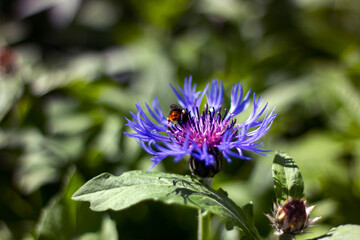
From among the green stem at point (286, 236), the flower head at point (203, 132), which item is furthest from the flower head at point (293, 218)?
the flower head at point (203, 132)

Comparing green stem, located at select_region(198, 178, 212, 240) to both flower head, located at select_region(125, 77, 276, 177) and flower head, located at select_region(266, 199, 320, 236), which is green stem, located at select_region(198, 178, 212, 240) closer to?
flower head, located at select_region(125, 77, 276, 177)

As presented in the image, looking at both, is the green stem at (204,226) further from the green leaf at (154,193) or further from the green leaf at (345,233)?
the green leaf at (345,233)

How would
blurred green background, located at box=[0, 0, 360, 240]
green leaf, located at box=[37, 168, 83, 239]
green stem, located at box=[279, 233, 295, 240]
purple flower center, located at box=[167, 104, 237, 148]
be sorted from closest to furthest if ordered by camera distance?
green stem, located at box=[279, 233, 295, 240], purple flower center, located at box=[167, 104, 237, 148], green leaf, located at box=[37, 168, 83, 239], blurred green background, located at box=[0, 0, 360, 240]

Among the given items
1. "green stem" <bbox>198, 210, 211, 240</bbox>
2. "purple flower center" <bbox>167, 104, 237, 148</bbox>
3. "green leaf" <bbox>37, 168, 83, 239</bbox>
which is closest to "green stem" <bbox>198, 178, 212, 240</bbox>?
"green stem" <bbox>198, 210, 211, 240</bbox>

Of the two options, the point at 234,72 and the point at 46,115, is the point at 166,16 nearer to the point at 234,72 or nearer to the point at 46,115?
the point at 234,72

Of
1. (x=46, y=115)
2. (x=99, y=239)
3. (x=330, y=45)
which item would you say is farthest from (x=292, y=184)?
(x=330, y=45)

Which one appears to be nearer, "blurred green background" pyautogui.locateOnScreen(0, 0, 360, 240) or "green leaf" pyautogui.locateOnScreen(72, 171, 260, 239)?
"green leaf" pyautogui.locateOnScreen(72, 171, 260, 239)
